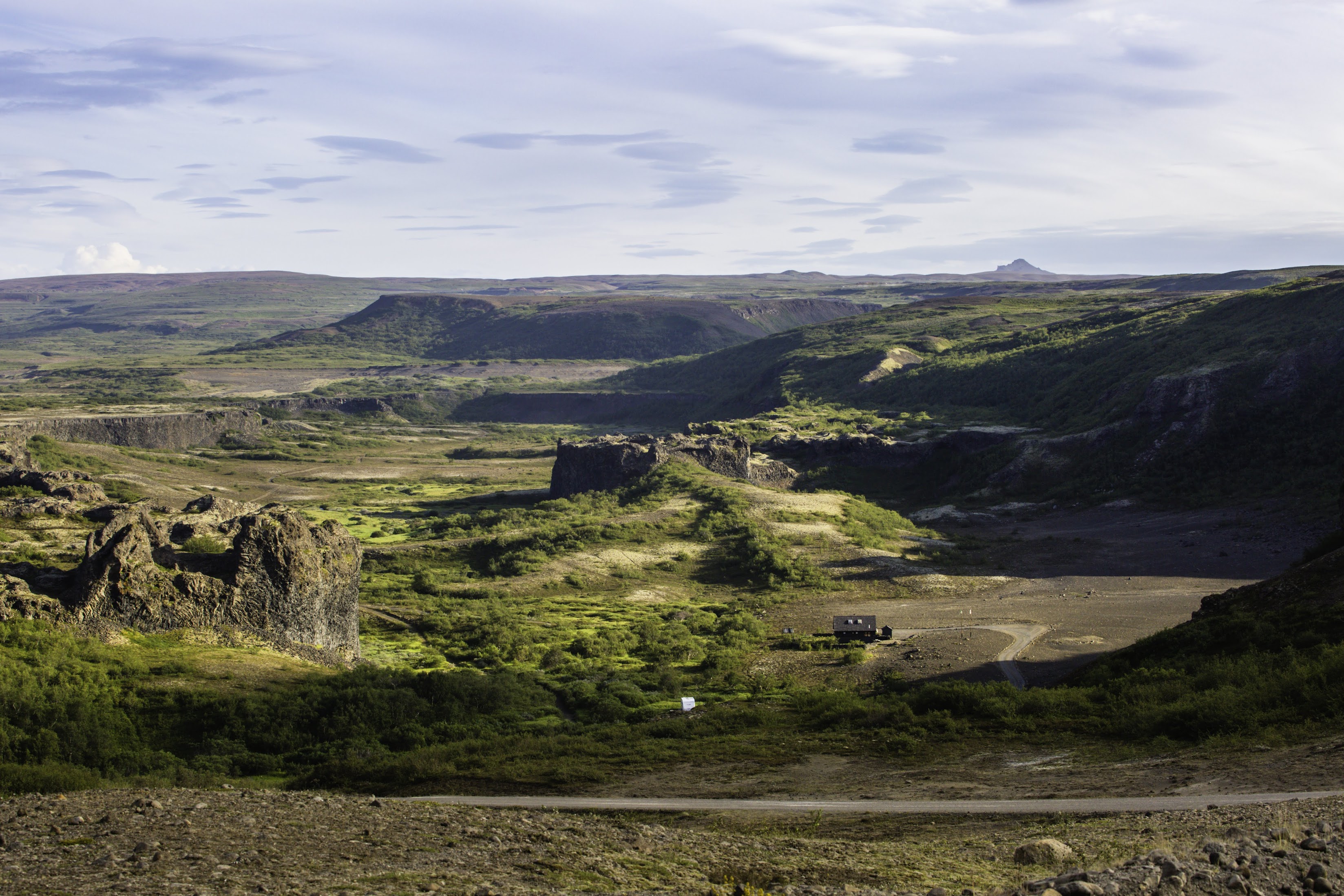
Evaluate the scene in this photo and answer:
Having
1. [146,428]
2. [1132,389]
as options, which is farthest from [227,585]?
[146,428]

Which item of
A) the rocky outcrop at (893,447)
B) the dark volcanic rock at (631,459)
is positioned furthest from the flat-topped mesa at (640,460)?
the rocky outcrop at (893,447)

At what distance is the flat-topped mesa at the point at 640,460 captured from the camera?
84062mm

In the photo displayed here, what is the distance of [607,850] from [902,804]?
730 cm

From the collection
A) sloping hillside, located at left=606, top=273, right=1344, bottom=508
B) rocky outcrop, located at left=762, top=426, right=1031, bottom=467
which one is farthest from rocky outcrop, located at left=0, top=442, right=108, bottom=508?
sloping hillside, located at left=606, top=273, right=1344, bottom=508

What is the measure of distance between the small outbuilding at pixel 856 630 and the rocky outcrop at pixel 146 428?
98454 mm

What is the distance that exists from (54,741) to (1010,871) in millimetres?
21607

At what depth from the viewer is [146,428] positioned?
421 ft

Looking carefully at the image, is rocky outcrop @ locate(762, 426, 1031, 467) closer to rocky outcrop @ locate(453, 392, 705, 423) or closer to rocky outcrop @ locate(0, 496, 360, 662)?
rocky outcrop @ locate(0, 496, 360, 662)

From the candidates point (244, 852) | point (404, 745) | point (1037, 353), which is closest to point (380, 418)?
point (1037, 353)

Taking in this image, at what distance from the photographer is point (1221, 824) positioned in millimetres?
16141

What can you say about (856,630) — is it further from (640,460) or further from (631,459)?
(631,459)

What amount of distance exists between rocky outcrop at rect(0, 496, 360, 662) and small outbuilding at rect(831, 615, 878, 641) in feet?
67.3

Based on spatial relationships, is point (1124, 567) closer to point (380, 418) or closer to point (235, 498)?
point (235, 498)

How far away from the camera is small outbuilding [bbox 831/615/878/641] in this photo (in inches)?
1812
